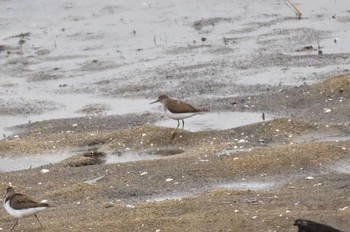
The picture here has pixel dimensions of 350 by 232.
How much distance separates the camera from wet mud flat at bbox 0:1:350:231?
12398 mm

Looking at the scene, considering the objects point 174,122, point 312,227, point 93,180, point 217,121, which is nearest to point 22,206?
point 93,180

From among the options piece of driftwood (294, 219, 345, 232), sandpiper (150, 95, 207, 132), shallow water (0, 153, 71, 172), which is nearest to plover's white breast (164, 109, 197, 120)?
sandpiper (150, 95, 207, 132)

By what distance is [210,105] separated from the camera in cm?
1936

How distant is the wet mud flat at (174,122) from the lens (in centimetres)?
1240

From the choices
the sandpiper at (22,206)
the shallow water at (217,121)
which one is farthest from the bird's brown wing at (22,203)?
the shallow water at (217,121)

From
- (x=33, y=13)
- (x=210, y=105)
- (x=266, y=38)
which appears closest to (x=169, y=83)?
(x=210, y=105)

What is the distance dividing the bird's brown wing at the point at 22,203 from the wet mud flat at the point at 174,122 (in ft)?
1.47

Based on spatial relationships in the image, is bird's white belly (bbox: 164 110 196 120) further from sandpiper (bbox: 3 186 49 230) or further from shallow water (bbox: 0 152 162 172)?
sandpiper (bbox: 3 186 49 230)

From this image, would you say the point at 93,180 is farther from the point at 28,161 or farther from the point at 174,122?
the point at 174,122

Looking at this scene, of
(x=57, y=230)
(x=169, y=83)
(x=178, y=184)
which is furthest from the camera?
(x=169, y=83)

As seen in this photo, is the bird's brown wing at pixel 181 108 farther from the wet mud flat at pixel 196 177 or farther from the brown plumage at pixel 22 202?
the brown plumage at pixel 22 202

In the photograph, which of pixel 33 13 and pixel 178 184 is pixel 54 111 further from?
pixel 33 13

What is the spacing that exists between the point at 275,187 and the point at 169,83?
29.1ft

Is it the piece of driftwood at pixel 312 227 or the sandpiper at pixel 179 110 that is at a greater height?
the piece of driftwood at pixel 312 227
